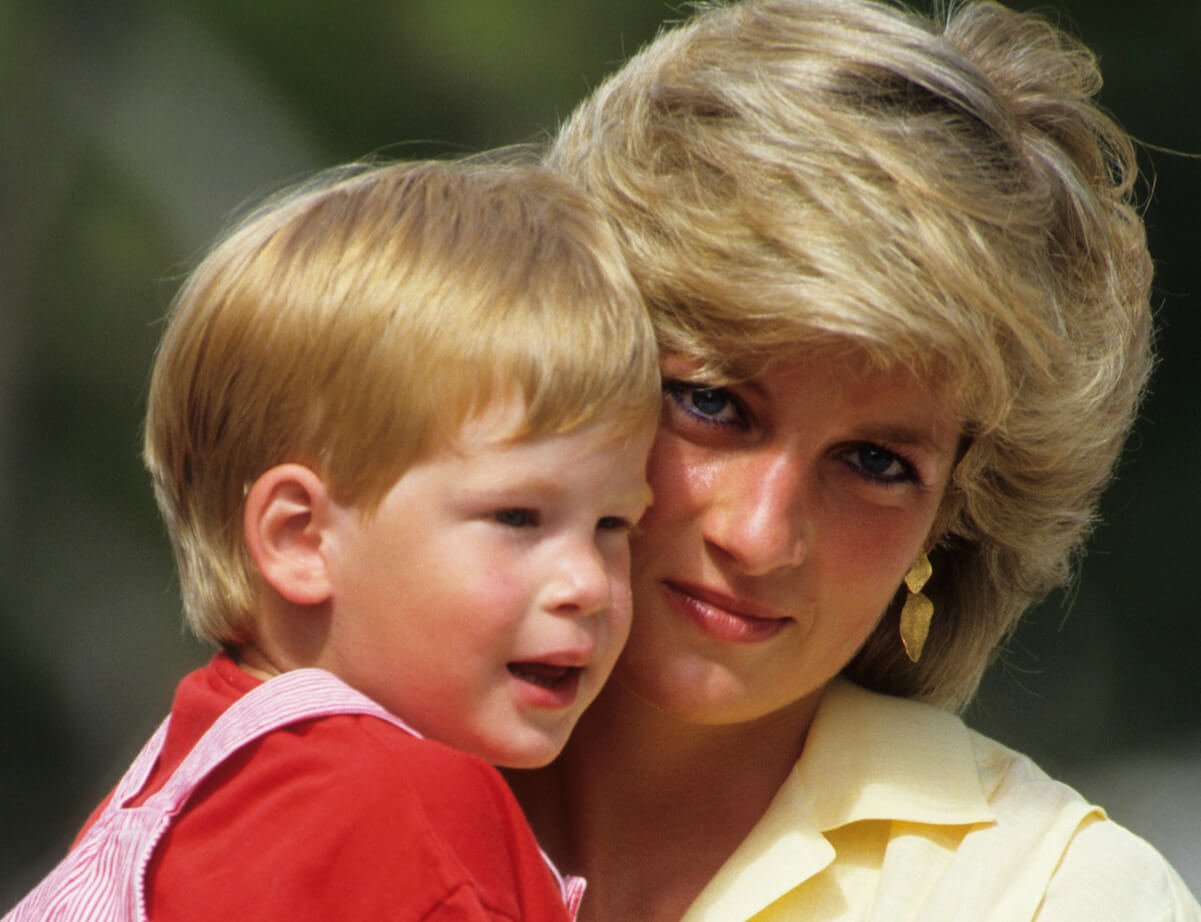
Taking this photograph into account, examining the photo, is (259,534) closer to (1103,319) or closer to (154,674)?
(1103,319)

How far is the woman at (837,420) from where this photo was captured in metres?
2.12

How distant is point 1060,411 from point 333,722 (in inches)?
42.2

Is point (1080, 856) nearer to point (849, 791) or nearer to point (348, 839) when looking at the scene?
point (849, 791)

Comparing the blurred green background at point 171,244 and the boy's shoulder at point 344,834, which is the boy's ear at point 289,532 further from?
the blurred green background at point 171,244

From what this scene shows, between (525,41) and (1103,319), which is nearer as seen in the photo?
(1103,319)

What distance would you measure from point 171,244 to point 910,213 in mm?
3176

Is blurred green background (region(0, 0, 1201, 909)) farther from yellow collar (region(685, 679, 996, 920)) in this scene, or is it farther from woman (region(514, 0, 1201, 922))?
yellow collar (region(685, 679, 996, 920))

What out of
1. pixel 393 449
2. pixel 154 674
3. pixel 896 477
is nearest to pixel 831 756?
pixel 896 477

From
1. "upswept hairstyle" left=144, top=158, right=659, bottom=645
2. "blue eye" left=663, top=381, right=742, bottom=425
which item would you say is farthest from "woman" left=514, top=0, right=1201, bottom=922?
"upswept hairstyle" left=144, top=158, right=659, bottom=645

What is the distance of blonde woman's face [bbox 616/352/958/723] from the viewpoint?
2.14m

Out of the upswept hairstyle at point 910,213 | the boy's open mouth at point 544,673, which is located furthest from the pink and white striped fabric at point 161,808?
the upswept hairstyle at point 910,213

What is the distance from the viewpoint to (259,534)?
1.84 meters

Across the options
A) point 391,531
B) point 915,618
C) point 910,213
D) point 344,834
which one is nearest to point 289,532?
point 391,531

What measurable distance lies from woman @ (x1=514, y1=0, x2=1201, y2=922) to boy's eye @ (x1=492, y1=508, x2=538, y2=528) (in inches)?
13.6
